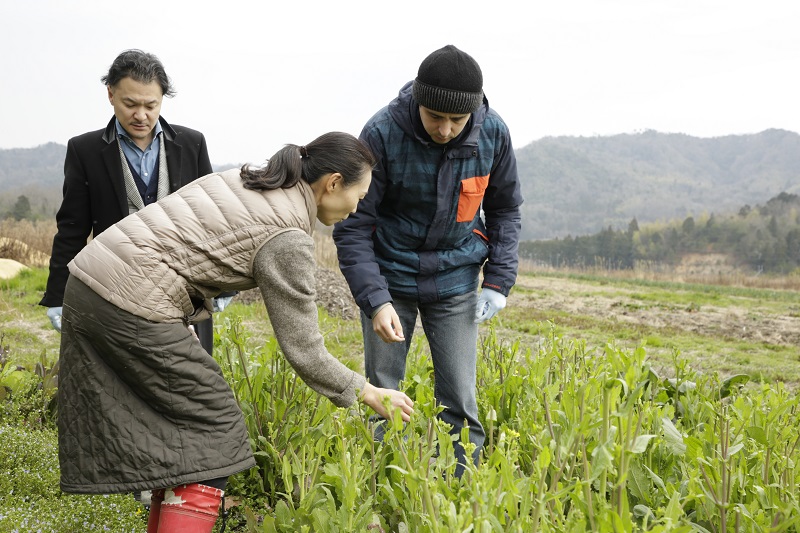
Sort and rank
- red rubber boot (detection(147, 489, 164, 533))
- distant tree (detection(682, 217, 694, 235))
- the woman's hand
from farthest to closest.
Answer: distant tree (detection(682, 217, 694, 235)) < red rubber boot (detection(147, 489, 164, 533)) < the woman's hand

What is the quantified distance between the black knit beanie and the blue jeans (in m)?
0.75

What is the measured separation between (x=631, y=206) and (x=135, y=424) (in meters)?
117

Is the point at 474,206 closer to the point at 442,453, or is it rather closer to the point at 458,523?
the point at 442,453

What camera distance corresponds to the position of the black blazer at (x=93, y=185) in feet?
9.55

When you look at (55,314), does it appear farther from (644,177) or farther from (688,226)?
(644,177)

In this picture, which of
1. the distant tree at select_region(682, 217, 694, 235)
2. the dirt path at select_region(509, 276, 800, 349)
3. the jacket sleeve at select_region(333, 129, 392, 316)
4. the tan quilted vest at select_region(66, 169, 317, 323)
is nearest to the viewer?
the tan quilted vest at select_region(66, 169, 317, 323)

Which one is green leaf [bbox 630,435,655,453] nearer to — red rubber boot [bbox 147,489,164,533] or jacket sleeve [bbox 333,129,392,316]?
jacket sleeve [bbox 333,129,392,316]

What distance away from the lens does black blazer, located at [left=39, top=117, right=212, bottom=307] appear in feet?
9.55

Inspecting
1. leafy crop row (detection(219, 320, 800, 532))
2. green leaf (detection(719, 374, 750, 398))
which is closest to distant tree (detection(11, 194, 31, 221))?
leafy crop row (detection(219, 320, 800, 532))

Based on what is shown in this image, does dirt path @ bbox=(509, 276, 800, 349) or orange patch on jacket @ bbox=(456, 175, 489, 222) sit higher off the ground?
orange patch on jacket @ bbox=(456, 175, 489, 222)

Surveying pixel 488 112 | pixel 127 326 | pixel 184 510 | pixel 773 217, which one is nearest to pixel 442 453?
pixel 184 510

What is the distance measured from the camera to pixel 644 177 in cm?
12912

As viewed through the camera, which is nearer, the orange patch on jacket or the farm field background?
the farm field background

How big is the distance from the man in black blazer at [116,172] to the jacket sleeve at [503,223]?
108 cm
